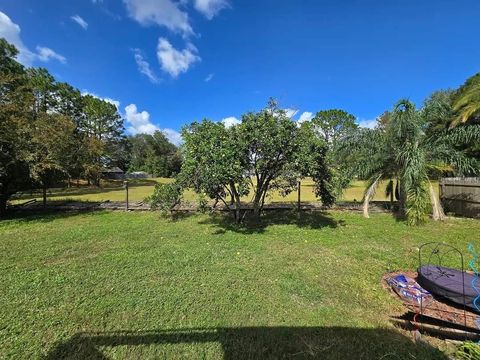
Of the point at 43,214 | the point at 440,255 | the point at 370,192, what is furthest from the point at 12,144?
the point at 440,255

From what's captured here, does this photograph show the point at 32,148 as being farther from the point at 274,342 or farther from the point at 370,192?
the point at 370,192

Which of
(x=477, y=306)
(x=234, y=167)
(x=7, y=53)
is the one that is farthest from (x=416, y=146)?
(x=7, y=53)

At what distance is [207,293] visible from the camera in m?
4.04

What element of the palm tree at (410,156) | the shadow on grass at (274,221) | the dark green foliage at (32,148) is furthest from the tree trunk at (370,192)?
the dark green foliage at (32,148)

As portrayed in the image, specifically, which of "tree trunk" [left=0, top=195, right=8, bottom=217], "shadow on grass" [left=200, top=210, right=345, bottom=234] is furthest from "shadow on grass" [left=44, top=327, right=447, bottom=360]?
"tree trunk" [left=0, top=195, right=8, bottom=217]

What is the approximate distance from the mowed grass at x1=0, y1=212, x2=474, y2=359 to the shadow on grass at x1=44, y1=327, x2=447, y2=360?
13mm

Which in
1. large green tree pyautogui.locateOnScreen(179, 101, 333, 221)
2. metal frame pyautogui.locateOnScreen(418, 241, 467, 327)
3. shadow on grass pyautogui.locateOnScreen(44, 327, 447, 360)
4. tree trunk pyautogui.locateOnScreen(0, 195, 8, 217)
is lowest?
shadow on grass pyautogui.locateOnScreen(44, 327, 447, 360)

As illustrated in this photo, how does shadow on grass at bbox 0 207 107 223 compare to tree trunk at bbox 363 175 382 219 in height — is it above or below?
below

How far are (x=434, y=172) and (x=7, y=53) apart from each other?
30.0 metres

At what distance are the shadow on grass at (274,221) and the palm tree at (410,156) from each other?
1808 millimetres

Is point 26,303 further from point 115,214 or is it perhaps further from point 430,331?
point 115,214

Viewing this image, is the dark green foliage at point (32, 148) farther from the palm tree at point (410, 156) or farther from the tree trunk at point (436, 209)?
the tree trunk at point (436, 209)

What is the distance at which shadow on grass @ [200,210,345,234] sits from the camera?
8.34m

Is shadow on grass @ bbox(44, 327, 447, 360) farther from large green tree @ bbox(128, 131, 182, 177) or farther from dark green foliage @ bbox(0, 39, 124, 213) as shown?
large green tree @ bbox(128, 131, 182, 177)
